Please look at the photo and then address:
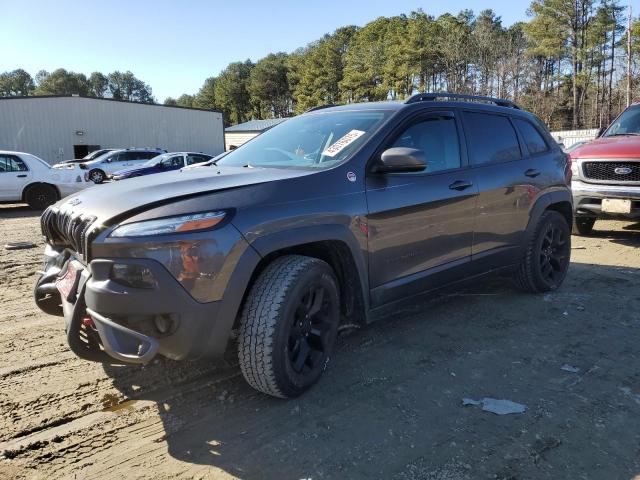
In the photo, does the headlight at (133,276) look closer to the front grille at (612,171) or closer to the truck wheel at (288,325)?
the truck wheel at (288,325)

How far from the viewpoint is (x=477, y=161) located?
4051 mm

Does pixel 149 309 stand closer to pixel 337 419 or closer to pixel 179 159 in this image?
pixel 337 419

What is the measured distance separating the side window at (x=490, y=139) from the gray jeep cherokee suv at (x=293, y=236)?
0.05 ft

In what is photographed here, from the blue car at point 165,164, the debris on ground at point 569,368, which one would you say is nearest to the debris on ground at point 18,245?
the debris on ground at point 569,368

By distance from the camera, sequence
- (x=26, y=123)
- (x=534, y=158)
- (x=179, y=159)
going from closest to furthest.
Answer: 1. (x=534, y=158)
2. (x=179, y=159)
3. (x=26, y=123)

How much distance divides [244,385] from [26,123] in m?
31.5

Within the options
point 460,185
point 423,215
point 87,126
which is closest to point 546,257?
point 460,185

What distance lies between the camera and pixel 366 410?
2.81m

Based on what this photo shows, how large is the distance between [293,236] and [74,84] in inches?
5222

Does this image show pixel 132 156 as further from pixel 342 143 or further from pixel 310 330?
pixel 310 330

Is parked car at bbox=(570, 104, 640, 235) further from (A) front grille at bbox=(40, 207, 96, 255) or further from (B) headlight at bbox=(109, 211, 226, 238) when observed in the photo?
(A) front grille at bbox=(40, 207, 96, 255)

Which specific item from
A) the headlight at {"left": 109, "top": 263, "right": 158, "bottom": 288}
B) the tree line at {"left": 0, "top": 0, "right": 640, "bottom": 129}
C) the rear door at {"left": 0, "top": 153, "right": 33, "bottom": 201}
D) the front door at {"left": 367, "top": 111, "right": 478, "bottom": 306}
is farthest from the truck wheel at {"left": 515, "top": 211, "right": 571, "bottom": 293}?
the tree line at {"left": 0, "top": 0, "right": 640, "bottom": 129}

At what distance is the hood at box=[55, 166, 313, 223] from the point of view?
2568mm

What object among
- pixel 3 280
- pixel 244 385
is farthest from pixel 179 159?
pixel 244 385
